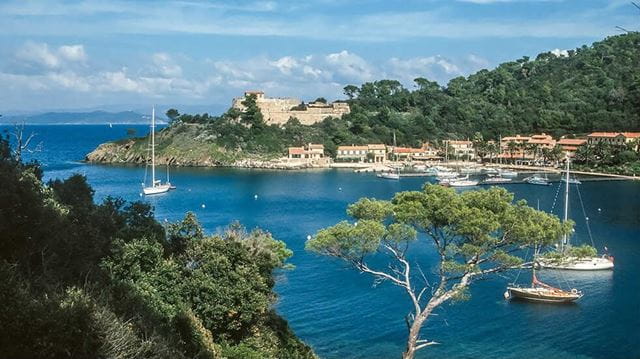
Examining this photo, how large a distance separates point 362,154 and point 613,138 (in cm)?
3218

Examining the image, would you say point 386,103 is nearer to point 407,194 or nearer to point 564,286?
point 564,286

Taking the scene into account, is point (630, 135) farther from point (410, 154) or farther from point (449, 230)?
point (449, 230)

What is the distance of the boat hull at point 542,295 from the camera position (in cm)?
2438

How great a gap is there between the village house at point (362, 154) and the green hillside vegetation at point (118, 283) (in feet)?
221

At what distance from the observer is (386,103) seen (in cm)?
10831

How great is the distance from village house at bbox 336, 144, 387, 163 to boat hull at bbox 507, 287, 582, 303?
6208cm

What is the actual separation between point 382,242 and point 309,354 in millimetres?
3638

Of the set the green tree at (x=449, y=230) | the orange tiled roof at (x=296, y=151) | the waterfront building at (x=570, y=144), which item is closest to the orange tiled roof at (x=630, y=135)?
the waterfront building at (x=570, y=144)

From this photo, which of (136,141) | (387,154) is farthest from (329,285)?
(136,141)

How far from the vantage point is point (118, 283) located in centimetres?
1095

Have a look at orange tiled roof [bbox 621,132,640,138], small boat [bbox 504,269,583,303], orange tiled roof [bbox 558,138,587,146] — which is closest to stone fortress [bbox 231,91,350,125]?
orange tiled roof [bbox 558,138,587,146]

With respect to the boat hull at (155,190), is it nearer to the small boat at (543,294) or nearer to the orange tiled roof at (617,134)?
the small boat at (543,294)

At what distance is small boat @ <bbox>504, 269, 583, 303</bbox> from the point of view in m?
24.4

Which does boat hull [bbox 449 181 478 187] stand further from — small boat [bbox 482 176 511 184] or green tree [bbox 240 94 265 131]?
green tree [bbox 240 94 265 131]
